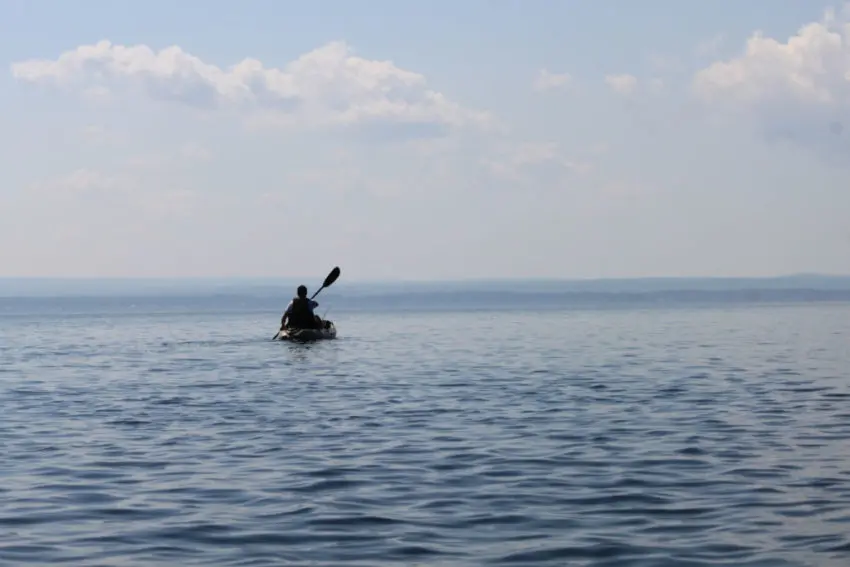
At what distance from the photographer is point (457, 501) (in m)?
14.3

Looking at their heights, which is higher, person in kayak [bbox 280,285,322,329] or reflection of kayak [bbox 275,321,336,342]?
person in kayak [bbox 280,285,322,329]

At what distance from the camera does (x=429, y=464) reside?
673 inches

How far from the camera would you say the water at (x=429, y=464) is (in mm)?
12156

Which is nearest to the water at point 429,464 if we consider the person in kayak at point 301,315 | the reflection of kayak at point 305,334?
the person in kayak at point 301,315

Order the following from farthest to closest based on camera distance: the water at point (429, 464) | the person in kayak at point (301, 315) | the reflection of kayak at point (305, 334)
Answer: the reflection of kayak at point (305, 334), the person in kayak at point (301, 315), the water at point (429, 464)

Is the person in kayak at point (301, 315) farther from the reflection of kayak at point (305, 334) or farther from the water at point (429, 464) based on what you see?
the water at point (429, 464)

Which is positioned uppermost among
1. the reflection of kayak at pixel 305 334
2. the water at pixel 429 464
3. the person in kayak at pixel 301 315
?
the person in kayak at pixel 301 315

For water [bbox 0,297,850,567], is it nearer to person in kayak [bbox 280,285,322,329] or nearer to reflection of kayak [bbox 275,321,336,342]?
person in kayak [bbox 280,285,322,329]

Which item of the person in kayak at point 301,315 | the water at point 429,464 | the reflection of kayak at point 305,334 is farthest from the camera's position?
the reflection of kayak at point 305,334

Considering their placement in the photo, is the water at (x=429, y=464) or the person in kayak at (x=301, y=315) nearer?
the water at (x=429, y=464)

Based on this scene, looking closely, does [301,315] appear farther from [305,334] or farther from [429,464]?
[429,464]

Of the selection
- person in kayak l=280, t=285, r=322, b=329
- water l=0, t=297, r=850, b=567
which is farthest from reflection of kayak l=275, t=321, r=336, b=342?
water l=0, t=297, r=850, b=567

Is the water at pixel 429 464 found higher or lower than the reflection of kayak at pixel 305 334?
lower

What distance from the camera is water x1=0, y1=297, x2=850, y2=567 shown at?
1216cm
